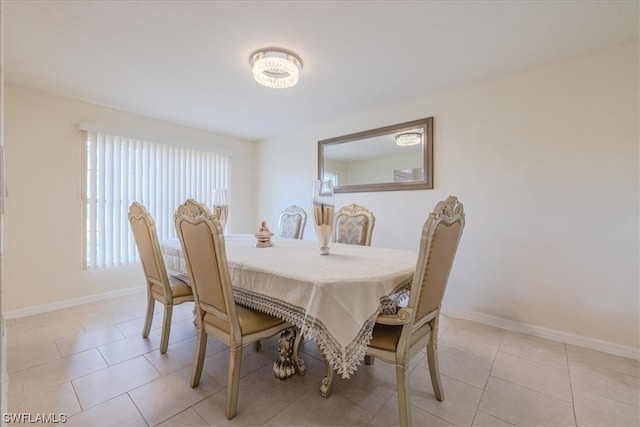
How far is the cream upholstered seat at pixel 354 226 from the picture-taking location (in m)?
2.62

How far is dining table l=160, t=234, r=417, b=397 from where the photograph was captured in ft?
4.10

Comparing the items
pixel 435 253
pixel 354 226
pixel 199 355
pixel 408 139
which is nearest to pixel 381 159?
pixel 408 139

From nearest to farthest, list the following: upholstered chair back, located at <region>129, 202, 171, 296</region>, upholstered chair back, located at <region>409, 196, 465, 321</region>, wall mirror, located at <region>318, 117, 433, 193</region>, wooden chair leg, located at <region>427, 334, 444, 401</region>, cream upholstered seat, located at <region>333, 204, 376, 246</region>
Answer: upholstered chair back, located at <region>409, 196, 465, 321</region> → wooden chair leg, located at <region>427, 334, 444, 401</region> → upholstered chair back, located at <region>129, 202, 171, 296</region> → cream upholstered seat, located at <region>333, 204, 376, 246</region> → wall mirror, located at <region>318, 117, 433, 193</region>

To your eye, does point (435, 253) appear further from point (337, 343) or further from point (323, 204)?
point (323, 204)

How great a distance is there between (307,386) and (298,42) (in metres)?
2.28

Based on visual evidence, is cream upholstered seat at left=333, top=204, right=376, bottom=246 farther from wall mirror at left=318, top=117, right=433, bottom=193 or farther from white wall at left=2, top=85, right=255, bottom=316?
white wall at left=2, top=85, right=255, bottom=316

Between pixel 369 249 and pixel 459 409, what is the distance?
3.49 feet

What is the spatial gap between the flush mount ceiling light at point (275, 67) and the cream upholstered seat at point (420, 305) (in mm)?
1588

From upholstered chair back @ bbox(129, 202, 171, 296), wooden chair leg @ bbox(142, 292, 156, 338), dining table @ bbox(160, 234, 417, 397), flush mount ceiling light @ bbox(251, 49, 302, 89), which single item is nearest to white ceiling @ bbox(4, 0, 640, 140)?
flush mount ceiling light @ bbox(251, 49, 302, 89)

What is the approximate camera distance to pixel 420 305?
134 centimetres

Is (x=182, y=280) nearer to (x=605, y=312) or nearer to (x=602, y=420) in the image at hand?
(x=602, y=420)

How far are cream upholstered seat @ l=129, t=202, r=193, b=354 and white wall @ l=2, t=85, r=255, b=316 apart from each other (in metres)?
1.53

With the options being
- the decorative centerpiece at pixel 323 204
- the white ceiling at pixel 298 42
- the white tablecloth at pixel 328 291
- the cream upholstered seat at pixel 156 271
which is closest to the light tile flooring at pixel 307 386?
the cream upholstered seat at pixel 156 271

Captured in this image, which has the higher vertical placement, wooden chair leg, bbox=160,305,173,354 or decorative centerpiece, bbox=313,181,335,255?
decorative centerpiece, bbox=313,181,335,255
